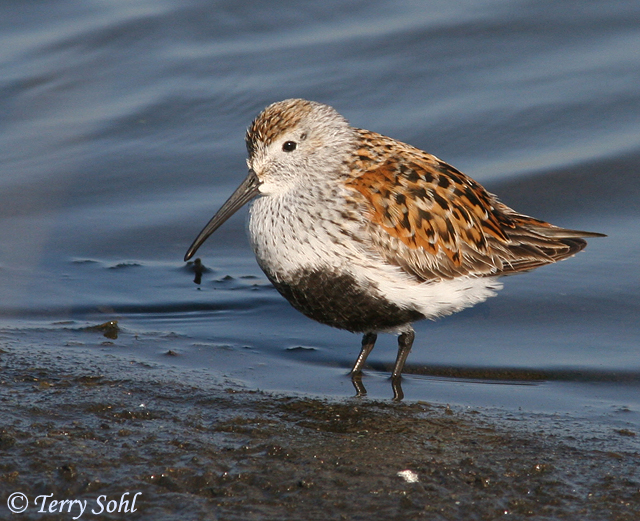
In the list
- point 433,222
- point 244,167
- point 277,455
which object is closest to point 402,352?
point 433,222

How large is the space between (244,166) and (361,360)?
3591 mm

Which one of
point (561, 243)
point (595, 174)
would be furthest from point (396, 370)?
point (595, 174)

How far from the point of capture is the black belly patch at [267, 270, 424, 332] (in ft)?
20.2

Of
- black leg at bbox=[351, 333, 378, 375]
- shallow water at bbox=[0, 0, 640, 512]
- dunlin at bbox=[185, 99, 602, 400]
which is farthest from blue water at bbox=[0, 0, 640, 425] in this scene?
dunlin at bbox=[185, 99, 602, 400]

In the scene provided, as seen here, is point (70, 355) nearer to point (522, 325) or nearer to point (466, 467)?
point (466, 467)

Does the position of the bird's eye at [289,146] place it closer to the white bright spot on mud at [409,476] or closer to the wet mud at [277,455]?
the wet mud at [277,455]

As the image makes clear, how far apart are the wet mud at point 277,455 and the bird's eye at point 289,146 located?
1742 mm

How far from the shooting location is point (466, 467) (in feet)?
15.6

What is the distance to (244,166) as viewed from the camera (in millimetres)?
9656

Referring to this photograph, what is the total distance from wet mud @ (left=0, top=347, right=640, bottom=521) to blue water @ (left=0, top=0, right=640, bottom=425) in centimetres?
48

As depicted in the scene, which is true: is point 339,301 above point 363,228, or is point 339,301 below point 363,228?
below

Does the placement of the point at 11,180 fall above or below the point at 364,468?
above

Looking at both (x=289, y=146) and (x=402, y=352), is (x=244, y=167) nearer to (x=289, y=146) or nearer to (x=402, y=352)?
(x=289, y=146)

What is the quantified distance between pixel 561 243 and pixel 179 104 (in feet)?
17.0
